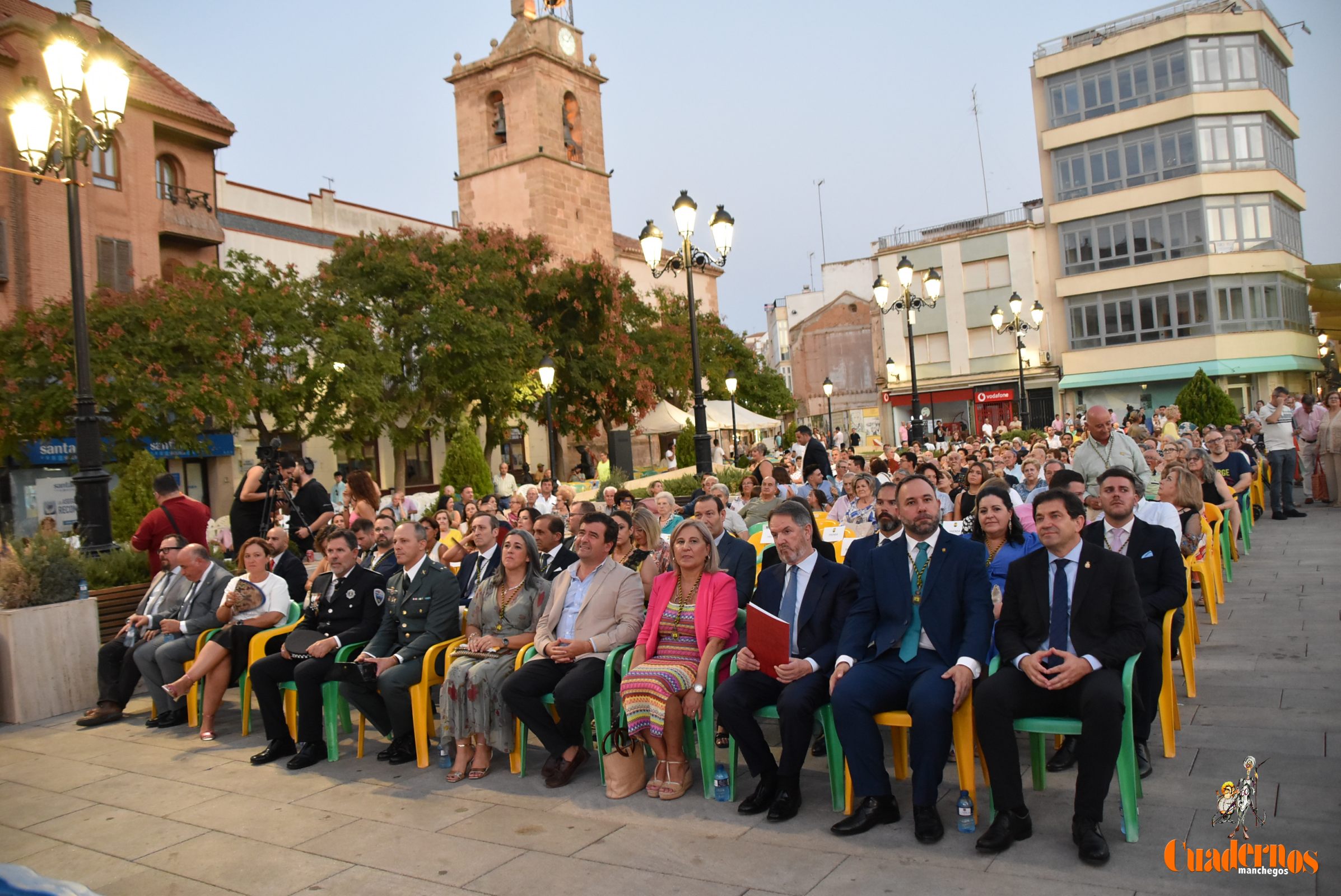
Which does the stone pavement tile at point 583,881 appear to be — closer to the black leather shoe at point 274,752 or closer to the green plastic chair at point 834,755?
the green plastic chair at point 834,755

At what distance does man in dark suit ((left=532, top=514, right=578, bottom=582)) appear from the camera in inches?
270

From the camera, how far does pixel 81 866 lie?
4.63 meters

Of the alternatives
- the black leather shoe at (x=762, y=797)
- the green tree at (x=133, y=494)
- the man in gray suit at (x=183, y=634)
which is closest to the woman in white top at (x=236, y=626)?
the man in gray suit at (x=183, y=634)

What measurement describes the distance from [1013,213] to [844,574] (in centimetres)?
4308

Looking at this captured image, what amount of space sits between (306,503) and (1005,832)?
6.90m

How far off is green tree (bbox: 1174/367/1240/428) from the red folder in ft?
58.1

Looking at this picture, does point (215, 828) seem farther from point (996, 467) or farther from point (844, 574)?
point (996, 467)

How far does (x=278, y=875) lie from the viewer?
4336mm

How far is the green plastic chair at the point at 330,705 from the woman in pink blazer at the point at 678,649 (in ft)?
6.84

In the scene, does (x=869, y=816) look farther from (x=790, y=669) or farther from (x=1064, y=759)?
(x=1064, y=759)

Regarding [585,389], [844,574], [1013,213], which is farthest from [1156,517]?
[1013,213]

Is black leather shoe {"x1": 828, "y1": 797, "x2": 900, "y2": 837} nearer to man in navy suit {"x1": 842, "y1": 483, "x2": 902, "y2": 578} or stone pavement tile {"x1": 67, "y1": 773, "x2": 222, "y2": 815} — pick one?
man in navy suit {"x1": 842, "y1": 483, "x2": 902, "y2": 578}

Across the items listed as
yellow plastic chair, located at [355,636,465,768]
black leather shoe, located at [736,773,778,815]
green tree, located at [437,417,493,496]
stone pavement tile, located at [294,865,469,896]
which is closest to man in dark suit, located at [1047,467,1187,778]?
black leather shoe, located at [736,773,778,815]

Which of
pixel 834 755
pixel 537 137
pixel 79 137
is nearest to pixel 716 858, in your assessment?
pixel 834 755
